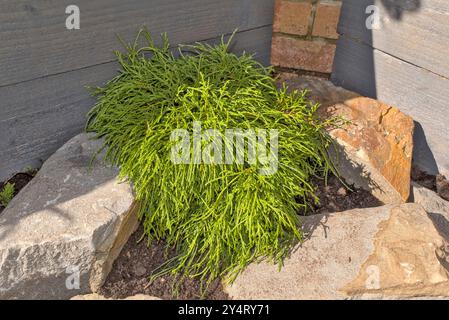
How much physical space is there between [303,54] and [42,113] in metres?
1.71

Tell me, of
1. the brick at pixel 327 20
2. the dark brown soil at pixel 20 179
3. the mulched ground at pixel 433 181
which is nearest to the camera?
the dark brown soil at pixel 20 179

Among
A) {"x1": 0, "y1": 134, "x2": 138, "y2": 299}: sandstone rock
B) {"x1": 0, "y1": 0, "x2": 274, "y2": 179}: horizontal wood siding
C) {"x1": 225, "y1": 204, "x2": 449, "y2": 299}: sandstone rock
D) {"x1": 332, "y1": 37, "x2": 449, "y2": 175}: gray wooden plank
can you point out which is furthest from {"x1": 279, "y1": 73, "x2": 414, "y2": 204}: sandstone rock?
{"x1": 0, "y1": 134, "x2": 138, "y2": 299}: sandstone rock

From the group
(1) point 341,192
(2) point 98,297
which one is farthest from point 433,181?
(2) point 98,297

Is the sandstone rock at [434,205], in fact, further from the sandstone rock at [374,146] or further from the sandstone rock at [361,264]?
the sandstone rock at [361,264]

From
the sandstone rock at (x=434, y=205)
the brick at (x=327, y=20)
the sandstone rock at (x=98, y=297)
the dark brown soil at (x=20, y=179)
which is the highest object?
the brick at (x=327, y=20)

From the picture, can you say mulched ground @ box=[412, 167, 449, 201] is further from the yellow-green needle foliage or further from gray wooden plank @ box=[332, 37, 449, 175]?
the yellow-green needle foliage

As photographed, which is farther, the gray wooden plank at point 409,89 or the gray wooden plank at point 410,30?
the gray wooden plank at point 409,89

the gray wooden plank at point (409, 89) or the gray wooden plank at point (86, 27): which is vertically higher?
the gray wooden plank at point (86, 27)

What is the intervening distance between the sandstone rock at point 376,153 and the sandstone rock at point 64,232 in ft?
4.09

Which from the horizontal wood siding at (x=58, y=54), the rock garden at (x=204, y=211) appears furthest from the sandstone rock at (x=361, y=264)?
the horizontal wood siding at (x=58, y=54)

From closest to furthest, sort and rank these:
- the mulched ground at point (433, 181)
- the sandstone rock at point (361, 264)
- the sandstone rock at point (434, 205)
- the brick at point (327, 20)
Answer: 1. the sandstone rock at point (361, 264)
2. the sandstone rock at point (434, 205)
3. the mulched ground at point (433, 181)
4. the brick at point (327, 20)

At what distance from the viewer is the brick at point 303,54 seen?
3.51 meters

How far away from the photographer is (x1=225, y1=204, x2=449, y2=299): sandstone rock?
2.38m

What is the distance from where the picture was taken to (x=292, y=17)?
3.45 metres
